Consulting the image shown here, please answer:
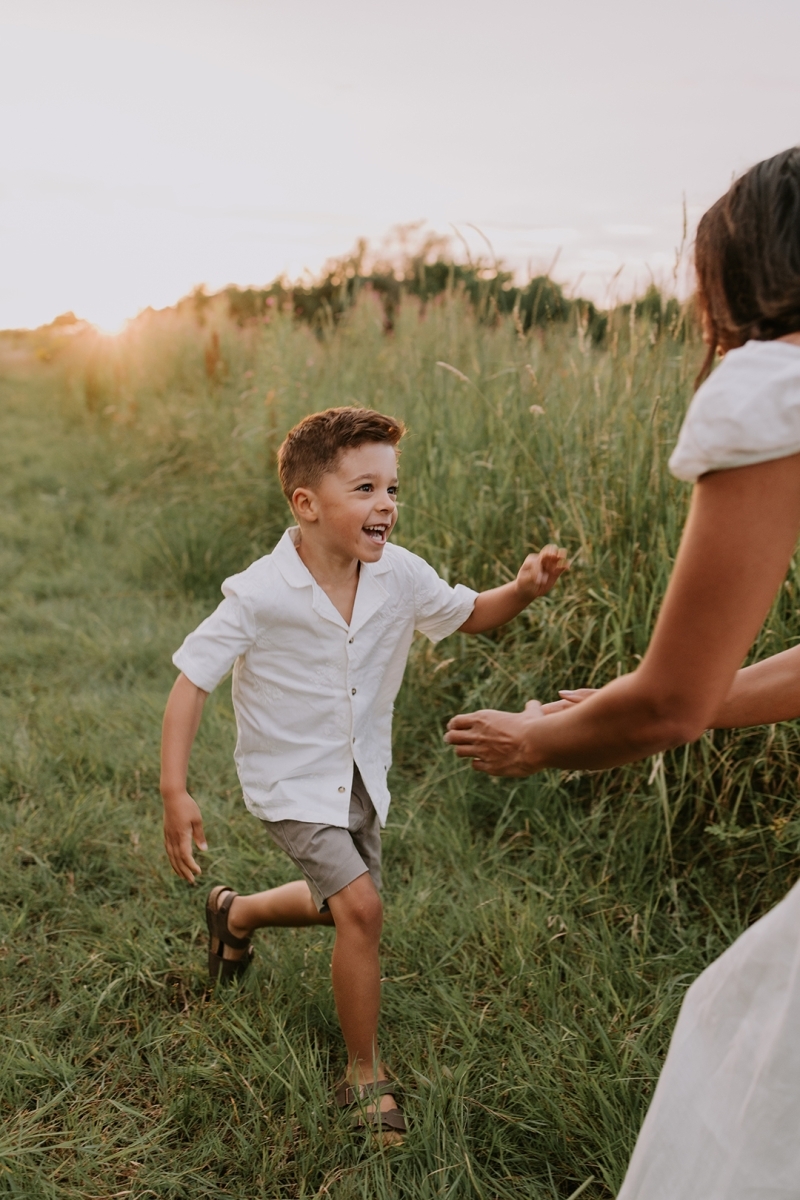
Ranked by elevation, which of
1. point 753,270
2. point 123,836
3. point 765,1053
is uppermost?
point 753,270

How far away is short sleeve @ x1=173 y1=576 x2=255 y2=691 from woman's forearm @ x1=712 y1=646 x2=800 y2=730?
3.22ft

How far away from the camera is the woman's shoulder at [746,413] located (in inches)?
41.6

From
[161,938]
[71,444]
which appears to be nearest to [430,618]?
[161,938]

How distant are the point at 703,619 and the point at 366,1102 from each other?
1.41m

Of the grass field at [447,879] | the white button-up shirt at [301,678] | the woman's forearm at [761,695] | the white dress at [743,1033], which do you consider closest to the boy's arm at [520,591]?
the white button-up shirt at [301,678]

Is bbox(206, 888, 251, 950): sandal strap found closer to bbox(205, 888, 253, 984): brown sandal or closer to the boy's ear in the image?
bbox(205, 888, 253, 984): brown sandal

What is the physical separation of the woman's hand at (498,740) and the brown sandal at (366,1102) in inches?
35.0

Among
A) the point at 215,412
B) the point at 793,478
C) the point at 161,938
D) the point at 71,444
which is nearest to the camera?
the point at 793,478

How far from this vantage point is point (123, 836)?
3.18m

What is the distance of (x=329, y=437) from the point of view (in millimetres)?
2156

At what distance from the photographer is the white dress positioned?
1.07 meters

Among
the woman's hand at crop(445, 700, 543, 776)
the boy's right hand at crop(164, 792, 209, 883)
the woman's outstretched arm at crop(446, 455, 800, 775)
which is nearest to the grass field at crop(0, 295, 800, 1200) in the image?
the boy's right hand at crop(164, 792, 209, 883)

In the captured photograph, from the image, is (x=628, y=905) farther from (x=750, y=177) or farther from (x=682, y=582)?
(x=750, y=177)

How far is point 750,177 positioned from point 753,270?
127 millimetres
